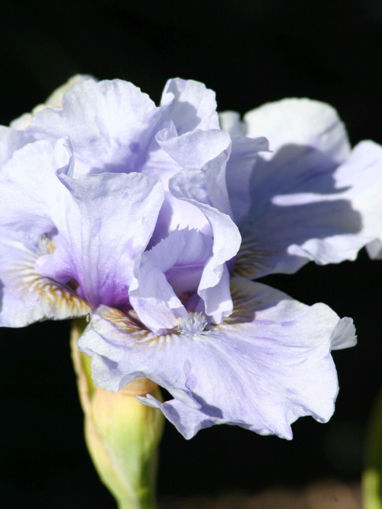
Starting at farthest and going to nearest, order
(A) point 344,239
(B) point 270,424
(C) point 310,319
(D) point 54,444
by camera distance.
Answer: (D) point 54,444
(A) point 344,239
(C) point 310,319
(B) point 270,424

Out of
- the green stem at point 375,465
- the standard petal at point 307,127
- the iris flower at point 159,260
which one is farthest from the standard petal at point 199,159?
the green stem at point 375,465

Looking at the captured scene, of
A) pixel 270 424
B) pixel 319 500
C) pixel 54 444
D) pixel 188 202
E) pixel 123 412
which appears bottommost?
pixel 319 500

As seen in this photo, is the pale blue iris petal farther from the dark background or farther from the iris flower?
the dark background

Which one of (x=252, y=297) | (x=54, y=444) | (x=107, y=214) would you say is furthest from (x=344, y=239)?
(x=54, y=444)

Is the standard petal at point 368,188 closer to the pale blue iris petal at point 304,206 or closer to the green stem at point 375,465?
the pale blue iris petal at point 304,206

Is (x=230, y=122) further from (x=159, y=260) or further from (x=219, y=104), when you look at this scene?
(x=219, y=104)

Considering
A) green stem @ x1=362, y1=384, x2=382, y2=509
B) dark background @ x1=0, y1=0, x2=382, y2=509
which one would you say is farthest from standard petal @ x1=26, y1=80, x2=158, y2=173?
dark background @ x1=0, y1=0, x2=382, y2=509

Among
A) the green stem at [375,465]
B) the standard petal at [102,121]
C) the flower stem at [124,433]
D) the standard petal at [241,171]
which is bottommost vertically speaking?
Result: the green stem at [375,465]

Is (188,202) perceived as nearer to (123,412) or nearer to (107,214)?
(107,214)
